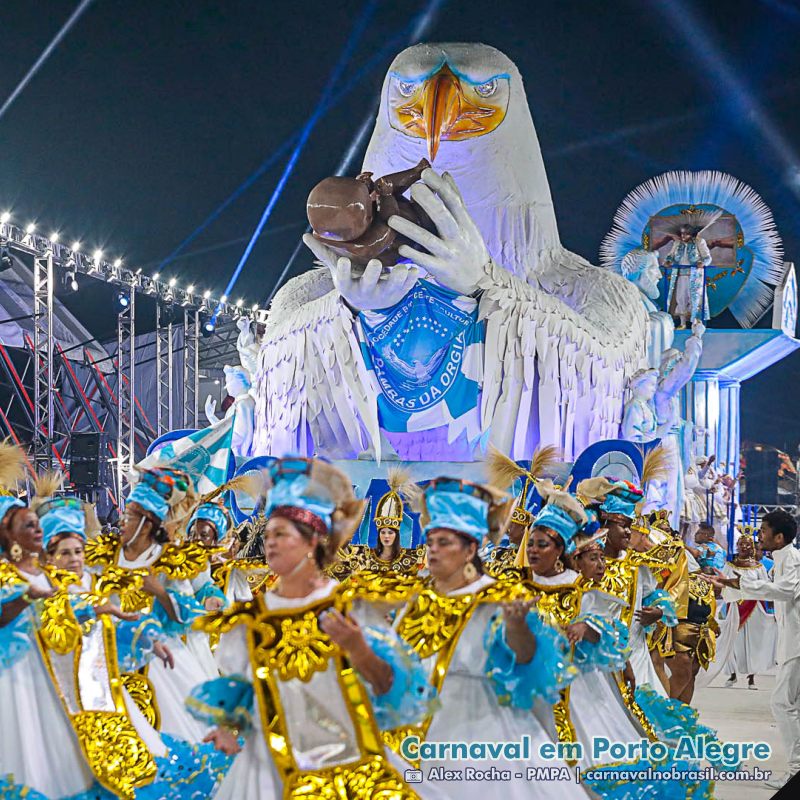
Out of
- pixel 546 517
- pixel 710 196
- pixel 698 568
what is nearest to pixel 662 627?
pixel 698 568

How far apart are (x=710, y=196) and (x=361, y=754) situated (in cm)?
1431

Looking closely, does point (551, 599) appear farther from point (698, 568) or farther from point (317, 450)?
point (317, 450)

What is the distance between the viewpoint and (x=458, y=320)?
39.6ft

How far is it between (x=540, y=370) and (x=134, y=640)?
744 centimetres

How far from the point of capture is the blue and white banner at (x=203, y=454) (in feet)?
43.5

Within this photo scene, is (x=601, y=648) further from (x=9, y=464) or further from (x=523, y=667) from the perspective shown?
(x=9, y=464)

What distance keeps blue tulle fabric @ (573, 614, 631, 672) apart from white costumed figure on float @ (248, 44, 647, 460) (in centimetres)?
681

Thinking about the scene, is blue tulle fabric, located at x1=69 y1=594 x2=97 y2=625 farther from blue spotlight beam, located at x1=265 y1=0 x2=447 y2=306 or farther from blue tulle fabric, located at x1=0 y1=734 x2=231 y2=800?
blue spotlight beam, located at x1=265 y1=0 x2=447 y2=306

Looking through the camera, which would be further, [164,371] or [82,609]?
[164,371]

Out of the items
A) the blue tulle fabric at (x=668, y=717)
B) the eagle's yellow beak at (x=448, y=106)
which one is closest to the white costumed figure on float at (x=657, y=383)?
the eagle's yellow beak at (x=448, y=106)

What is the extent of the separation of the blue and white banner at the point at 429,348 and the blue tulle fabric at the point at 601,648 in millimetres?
7167

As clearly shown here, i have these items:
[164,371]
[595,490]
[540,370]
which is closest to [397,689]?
[595,490]

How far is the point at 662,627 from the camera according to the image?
723 centimetres

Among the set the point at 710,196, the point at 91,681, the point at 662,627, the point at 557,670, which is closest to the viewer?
the point at 557,670
